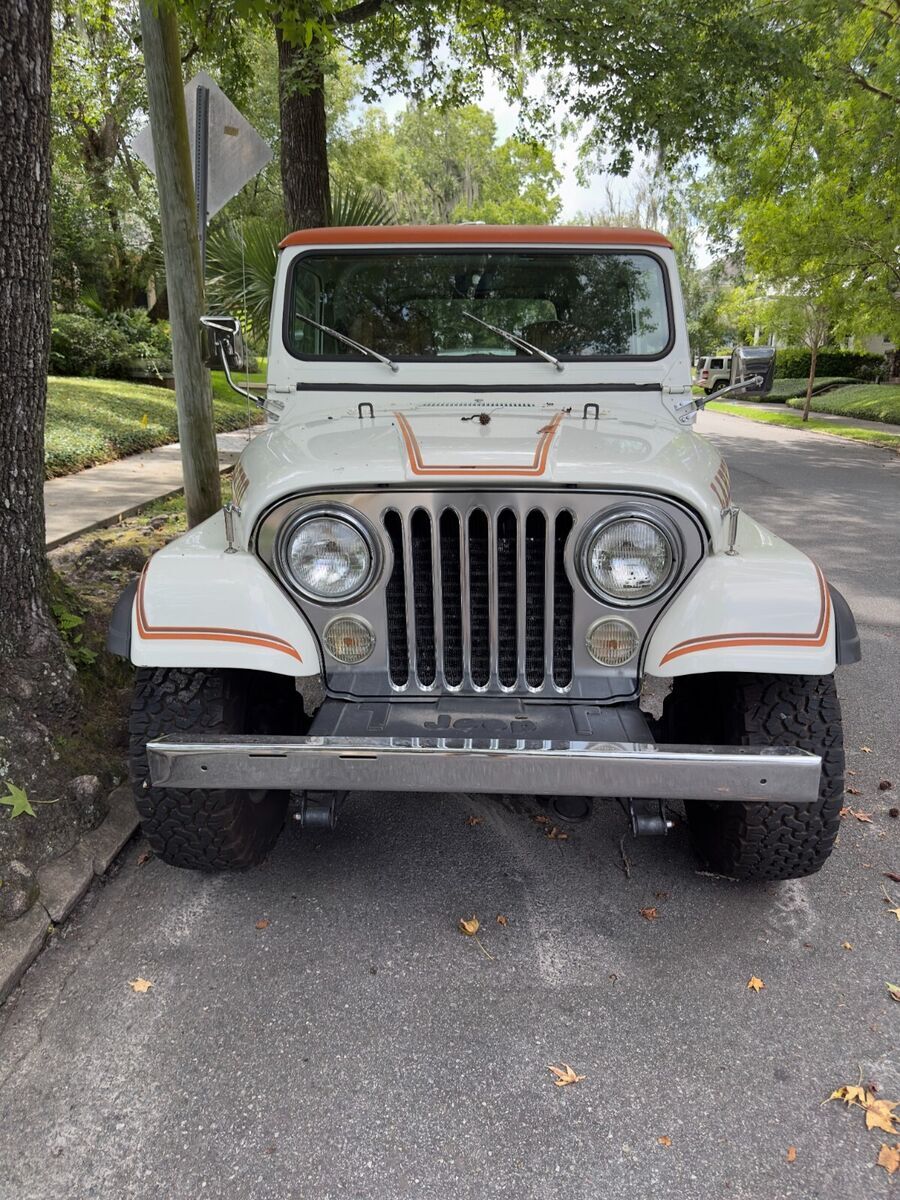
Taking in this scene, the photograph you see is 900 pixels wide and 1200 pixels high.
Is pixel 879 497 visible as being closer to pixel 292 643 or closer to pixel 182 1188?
pixel 292 643

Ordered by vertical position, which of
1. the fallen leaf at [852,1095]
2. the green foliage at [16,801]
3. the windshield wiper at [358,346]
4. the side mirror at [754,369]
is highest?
the windshield wiper at [358,346]

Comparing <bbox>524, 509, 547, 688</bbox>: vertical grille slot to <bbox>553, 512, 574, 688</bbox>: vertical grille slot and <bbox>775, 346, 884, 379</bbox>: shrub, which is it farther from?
<bbox>775, 346, 884, 379</bbox>: shrub

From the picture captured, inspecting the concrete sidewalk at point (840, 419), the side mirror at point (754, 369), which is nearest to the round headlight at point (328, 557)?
the side mirror at point (754, 369)

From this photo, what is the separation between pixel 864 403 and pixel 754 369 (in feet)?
70.5

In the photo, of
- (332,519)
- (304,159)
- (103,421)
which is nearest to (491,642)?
(332,519)

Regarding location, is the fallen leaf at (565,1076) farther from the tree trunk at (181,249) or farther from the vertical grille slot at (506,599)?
the tree trunk at (181,249)

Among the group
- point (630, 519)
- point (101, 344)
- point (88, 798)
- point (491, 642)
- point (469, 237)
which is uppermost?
point (101, 344)

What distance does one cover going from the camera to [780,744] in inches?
88.9

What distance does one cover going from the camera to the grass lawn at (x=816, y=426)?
1584cm

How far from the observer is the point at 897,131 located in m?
11.1

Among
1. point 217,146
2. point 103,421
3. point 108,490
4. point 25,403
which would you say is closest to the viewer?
point 25,403

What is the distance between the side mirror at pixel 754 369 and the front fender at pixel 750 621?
54.4 inches

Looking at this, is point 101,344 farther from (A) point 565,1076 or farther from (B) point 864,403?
(B) point 864,403

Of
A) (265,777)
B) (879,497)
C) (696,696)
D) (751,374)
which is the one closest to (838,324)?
(879,497)
